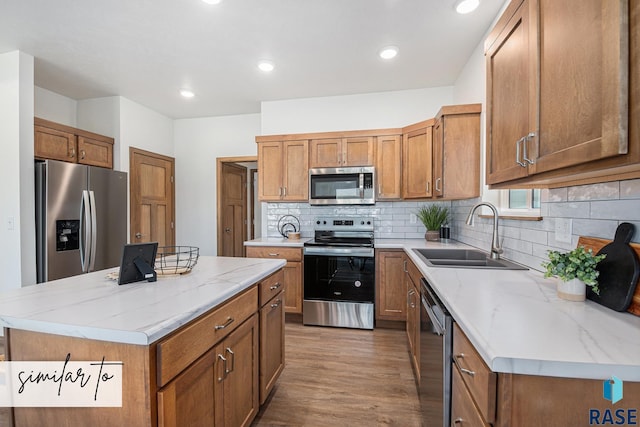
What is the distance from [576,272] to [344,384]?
1.63 meters

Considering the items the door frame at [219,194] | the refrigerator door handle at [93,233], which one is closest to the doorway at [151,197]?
the refrigerator door handle at [93,233]

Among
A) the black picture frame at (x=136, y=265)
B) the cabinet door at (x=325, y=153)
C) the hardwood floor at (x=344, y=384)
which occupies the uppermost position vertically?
the cabinet door at (x=325, y=153)

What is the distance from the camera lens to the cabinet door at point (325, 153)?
3346 millimetres

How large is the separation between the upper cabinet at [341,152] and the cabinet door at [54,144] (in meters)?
2.69

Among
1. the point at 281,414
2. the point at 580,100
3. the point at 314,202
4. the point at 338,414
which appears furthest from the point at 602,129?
the point at 314,202

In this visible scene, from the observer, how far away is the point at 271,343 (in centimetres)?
175

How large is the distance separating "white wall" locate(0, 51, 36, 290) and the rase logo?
12.9 ft

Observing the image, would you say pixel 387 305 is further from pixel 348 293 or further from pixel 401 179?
pixel 401 179

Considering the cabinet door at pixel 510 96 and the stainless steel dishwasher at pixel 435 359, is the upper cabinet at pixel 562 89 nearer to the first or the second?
Answer: the cabinet door at pixel 510 96

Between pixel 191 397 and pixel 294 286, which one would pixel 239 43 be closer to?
pixel 294 286

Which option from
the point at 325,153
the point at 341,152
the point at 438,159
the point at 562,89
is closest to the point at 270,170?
the point at 325,153

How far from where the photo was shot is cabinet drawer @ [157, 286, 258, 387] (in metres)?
0.88

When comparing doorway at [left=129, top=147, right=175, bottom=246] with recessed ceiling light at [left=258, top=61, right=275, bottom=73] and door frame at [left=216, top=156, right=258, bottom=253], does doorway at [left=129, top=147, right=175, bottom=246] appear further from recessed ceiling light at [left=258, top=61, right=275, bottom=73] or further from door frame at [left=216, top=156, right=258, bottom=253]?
recessed ceiling light at [left=258, top=61, right=275, bottom=73]

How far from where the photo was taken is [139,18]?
7.01 feet
